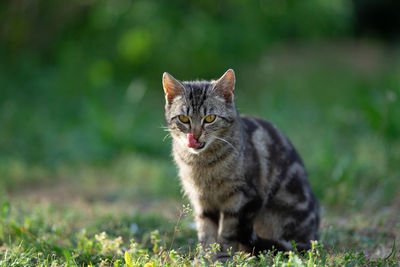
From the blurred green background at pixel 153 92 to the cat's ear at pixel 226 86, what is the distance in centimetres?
190

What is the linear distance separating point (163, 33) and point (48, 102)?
94.4 inches

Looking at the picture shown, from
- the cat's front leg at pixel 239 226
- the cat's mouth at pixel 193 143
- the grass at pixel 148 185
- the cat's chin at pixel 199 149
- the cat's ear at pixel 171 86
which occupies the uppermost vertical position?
the cat's ear at pixel 171 86

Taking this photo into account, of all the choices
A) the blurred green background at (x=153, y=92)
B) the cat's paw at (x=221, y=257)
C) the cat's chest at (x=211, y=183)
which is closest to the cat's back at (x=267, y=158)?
the cat's chest at (x=211, y=183)

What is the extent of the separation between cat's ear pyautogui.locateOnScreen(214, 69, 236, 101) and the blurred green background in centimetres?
190

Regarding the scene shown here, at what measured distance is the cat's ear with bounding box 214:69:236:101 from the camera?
330 centimetres

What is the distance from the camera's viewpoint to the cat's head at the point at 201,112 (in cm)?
320

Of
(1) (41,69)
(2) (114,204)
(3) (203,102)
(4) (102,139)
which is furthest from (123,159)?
(1) (41,69)

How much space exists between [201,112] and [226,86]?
0.27m

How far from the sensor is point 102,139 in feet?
21.3

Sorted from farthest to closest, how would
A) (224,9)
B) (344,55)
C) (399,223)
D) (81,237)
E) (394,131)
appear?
(344,55), (224,9), (394,131), (399,223), (81,237)

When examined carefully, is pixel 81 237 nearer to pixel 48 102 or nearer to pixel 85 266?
pixel 85 266

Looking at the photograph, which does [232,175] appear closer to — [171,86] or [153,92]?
[171,86]

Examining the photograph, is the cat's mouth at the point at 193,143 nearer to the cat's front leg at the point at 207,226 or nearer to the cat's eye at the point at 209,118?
the cat's eye at the point at 209,118

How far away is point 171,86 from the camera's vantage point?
3387 millimetres
